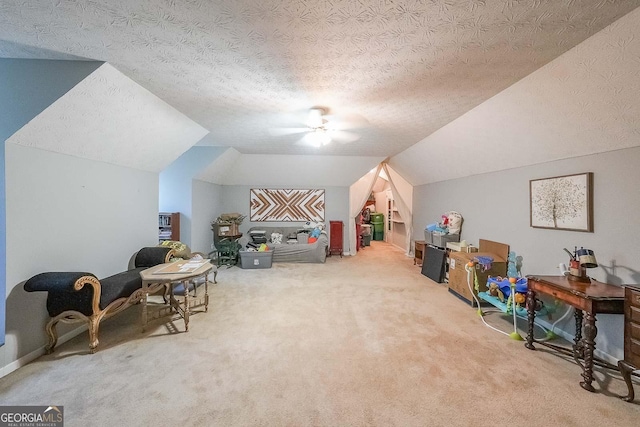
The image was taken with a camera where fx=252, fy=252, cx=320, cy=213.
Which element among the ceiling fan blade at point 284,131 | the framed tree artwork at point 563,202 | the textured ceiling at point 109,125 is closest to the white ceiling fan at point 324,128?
the ceiling fan blade at point 284,131

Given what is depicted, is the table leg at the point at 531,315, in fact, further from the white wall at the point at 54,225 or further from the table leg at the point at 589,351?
the white wall at the point at 54,225

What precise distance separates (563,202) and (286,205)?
221 inches

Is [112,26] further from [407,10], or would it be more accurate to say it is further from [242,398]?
[242,398]

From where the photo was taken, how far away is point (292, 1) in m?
1.40

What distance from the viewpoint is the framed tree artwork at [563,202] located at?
2424 millimetres

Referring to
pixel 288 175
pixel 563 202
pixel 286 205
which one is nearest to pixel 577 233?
pixel 563 202

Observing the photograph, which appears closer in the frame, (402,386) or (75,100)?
(402,386)

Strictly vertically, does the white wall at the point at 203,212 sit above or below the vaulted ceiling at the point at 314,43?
below

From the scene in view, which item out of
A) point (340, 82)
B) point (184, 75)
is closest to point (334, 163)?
point (340, 82)

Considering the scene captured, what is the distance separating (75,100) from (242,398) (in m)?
2.81

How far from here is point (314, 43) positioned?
1770 mm

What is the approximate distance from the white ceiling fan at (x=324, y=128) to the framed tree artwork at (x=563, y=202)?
89.9 inches

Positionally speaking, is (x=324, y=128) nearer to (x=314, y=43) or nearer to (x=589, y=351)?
(x=314, y=43)

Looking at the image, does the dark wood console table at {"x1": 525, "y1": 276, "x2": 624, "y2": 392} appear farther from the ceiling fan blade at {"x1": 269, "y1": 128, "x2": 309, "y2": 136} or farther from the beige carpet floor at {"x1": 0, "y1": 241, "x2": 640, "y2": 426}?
the ceiling fan blade at {"x1": 269, "y1": 128, "x2": 309, "y2": 136}
